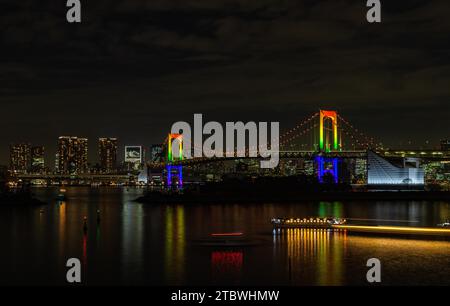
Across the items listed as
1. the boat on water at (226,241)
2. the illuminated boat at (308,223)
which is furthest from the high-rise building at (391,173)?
the boat on water at (226,241)

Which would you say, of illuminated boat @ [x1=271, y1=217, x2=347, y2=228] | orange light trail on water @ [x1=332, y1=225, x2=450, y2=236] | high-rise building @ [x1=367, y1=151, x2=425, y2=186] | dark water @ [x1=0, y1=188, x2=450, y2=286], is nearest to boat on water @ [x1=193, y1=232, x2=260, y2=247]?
dark water @ [x1=0, y1=188, x2=450, y2=286]

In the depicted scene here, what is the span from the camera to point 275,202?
1957 inches

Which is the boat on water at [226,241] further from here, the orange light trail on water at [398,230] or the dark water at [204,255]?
the orange light trail on water at [398,230]

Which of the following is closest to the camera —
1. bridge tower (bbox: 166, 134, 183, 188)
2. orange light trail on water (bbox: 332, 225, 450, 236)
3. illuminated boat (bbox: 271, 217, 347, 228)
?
orange light trail on water (bbox: 332, 225, 450, 236)

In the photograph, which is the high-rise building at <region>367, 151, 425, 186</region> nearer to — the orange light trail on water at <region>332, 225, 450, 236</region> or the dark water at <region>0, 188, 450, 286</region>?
the dark water at <region>0, 188, 450, 286</region>

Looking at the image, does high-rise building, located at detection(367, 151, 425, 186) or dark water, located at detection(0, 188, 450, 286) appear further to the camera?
high-rise building, located at detection(367, 151, 425, 186)

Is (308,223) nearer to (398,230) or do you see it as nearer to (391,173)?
(398,230)

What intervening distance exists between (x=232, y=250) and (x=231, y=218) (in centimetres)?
1230

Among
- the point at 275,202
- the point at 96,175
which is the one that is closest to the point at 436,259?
the point at 275,202

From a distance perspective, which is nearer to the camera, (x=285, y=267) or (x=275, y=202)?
(x=285, y=267)

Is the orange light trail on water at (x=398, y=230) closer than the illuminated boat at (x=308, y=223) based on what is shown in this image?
Yes

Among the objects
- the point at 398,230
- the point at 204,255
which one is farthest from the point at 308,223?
the point at 204,255

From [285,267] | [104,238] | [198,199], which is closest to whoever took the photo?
[285,267]
